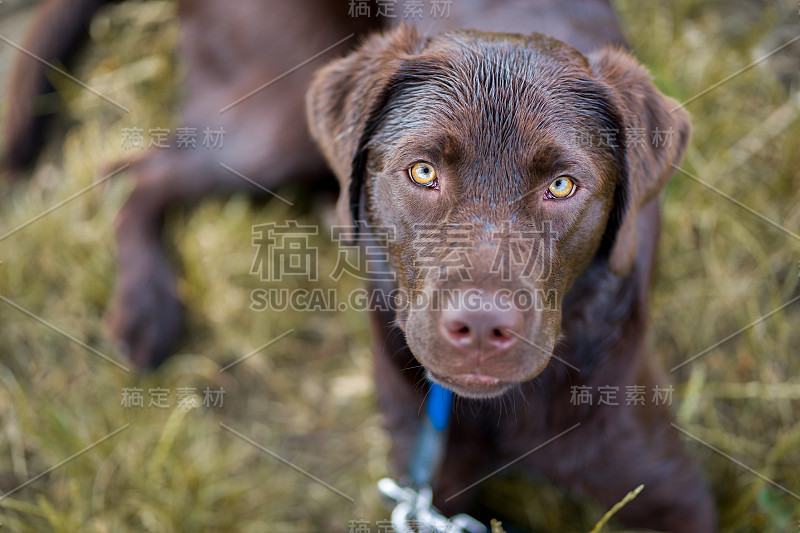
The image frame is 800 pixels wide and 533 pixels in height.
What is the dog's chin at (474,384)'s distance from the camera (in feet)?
5.40

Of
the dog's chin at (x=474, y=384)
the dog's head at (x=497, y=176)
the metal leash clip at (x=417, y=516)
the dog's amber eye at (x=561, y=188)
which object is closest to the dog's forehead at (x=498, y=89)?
the dog's head at (x=497, y=176)

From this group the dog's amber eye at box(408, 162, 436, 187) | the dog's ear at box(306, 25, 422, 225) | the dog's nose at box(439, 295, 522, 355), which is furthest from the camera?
the dog's ear at box(306, 25, 422, 225)

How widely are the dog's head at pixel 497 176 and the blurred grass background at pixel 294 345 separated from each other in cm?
117

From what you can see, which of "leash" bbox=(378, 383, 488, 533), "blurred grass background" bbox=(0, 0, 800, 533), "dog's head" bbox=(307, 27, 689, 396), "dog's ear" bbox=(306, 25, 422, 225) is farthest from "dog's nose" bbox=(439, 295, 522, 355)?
"blurred grass background" bbox=(0, 0, 800, 533)

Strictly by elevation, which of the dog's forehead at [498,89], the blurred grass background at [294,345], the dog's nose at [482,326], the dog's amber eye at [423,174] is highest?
the dog's forehead at [498,89]

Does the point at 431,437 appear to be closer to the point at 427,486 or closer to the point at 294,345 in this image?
the point at 427,486

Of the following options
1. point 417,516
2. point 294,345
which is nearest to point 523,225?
point 417,516

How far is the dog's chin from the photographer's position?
1.64 metres

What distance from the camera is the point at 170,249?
319 cm

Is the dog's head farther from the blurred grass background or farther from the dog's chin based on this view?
the blurred grass background

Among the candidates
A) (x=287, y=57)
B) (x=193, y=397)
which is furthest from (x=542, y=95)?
(x=193, y=397)

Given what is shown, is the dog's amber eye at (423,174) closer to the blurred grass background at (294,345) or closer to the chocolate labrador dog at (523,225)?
the chocolate labrador dog at (523,225)

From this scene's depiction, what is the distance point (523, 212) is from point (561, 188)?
0.12m

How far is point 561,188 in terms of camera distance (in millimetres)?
1726
